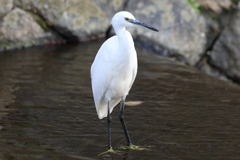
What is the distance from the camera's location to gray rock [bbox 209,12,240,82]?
Answer: 26.3 ft

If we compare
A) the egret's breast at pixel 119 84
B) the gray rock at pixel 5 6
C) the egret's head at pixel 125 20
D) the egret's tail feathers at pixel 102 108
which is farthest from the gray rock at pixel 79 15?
the egret's head at pixel 125 20

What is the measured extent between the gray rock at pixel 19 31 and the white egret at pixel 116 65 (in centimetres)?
391

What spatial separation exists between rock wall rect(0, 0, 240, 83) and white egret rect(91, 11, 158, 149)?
158 inches

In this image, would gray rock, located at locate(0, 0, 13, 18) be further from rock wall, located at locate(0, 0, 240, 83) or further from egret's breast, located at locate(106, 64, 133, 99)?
egret's breast, located at locate(106, 64, 133, 99)

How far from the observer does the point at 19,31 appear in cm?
773

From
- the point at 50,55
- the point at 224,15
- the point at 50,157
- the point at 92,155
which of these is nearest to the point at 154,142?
the point at 92,155

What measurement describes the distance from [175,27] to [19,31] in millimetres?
3181

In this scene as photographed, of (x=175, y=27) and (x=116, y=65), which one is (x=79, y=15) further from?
(x=116, y=65)

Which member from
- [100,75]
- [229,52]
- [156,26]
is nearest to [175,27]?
[156,26]

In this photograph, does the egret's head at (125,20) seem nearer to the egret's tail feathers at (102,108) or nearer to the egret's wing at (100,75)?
the egret's wing at (100,75)

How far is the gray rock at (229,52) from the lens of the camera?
26.3 feet

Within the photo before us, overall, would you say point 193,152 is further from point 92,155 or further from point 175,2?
point 175,2

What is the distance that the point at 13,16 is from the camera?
25.4 ft

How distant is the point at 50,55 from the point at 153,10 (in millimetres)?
2469
